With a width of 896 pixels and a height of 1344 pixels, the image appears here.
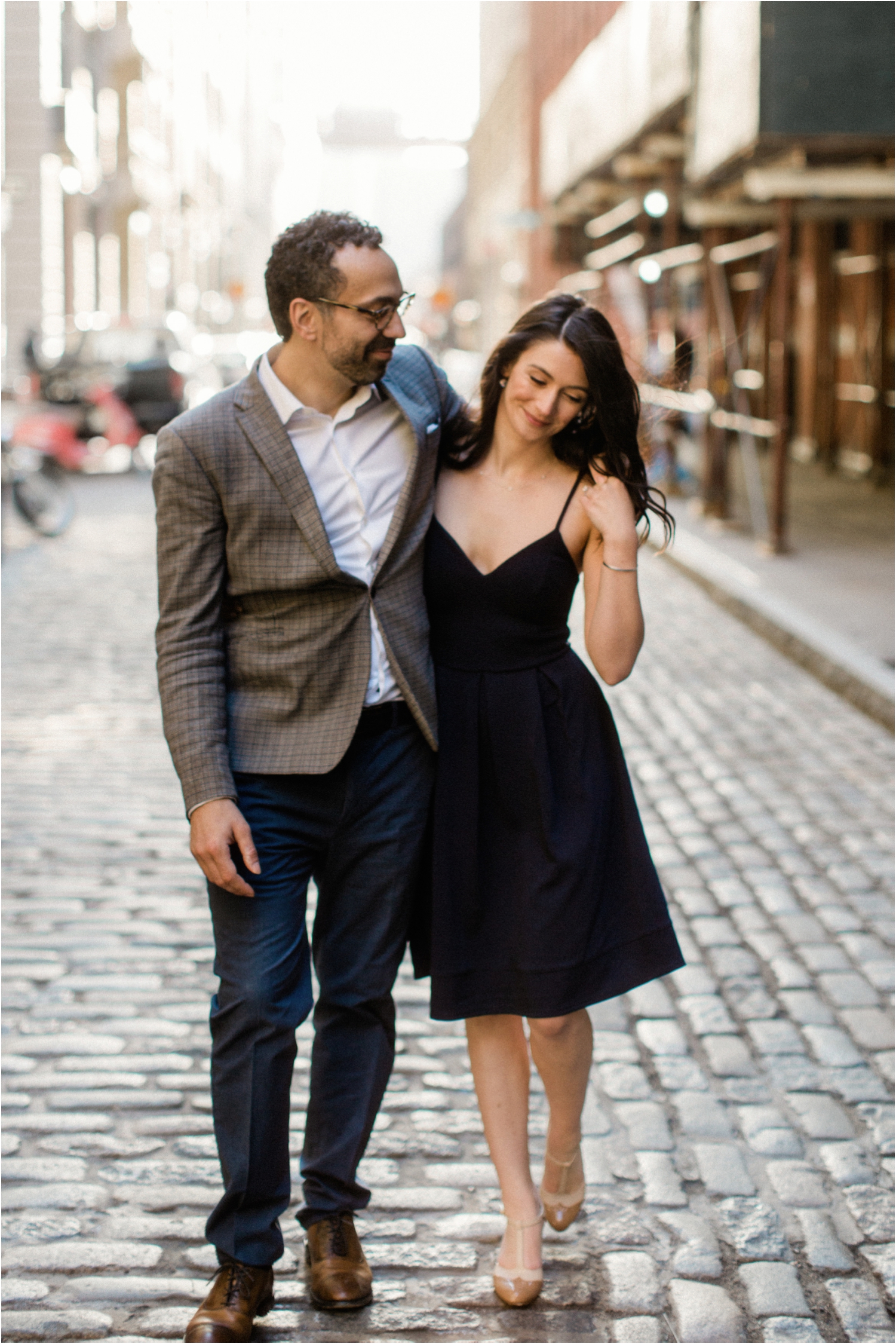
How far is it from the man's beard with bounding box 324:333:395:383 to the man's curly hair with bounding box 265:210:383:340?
0.31 ft

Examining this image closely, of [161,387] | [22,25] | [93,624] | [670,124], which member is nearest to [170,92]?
[22,25]

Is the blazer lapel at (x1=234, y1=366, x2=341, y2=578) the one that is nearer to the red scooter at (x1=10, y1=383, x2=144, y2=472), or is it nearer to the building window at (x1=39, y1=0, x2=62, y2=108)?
the red scooter at (x1=10, y1=383, x2=144, y2=472)

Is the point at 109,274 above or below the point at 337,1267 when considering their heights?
above

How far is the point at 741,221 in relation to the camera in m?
15.5

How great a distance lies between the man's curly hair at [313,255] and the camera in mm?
2850

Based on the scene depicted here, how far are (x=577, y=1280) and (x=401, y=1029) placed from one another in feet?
4.52

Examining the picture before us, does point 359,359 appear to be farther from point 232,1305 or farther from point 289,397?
point 232,1305

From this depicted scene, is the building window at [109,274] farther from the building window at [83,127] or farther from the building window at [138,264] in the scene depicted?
the building window at [83,127]

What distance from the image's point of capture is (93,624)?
1072 centimetres

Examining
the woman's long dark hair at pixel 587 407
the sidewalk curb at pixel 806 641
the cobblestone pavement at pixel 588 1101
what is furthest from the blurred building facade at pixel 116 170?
the woman's long dark hair at pixel 587 407

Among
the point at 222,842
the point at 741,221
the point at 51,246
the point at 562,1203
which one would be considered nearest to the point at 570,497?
the point at 222,842

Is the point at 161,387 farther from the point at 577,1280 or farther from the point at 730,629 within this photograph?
the point at 577,1280

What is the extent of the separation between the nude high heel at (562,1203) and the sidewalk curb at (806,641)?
3.63 meters

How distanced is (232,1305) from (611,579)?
4.77ft
